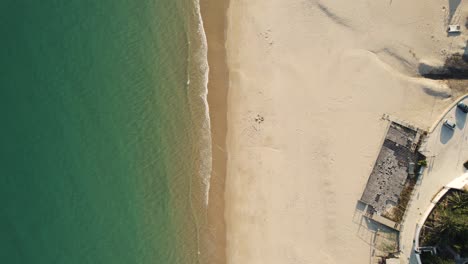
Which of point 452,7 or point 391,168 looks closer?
point 391,168

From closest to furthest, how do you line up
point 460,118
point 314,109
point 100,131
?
point 460,118, point 314,109, point 100,131

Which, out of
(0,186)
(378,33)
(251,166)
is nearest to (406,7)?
(378,33)

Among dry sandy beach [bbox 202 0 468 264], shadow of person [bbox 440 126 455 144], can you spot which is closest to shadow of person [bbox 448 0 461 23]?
dry sandy beach [bbox 202 0 468 264]

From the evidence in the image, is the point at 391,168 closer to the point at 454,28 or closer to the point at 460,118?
the point at 460,118

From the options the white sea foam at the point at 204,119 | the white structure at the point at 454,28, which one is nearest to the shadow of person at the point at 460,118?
the white structure at the point at 454,28

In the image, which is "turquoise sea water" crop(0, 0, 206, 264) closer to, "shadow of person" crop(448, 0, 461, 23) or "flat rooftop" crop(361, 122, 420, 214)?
"flat rooftop" crop(361, 122, 420, 214)

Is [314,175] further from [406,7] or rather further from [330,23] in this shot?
[406,7]

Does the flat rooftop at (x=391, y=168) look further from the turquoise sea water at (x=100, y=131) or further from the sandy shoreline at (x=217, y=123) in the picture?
the turquoise sea water at (x=100, y=131)

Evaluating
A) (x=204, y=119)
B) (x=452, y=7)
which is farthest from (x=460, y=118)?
(x=204, y=119)
